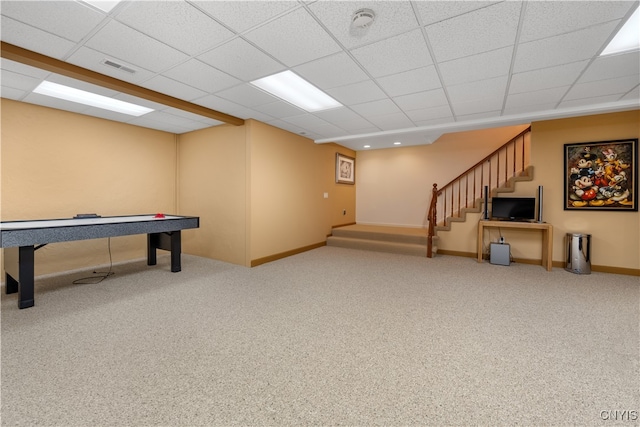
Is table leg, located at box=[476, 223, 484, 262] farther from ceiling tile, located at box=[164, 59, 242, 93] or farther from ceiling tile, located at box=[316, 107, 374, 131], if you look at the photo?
ceiling tile, located at box=[164, 59, 242, 93]

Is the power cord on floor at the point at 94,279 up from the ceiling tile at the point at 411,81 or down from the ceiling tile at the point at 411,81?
down

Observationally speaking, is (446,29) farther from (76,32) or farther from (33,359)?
(33,359)

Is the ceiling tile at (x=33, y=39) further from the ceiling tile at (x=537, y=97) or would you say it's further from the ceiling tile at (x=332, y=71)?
the ceiling tile at (x=537, y=97)

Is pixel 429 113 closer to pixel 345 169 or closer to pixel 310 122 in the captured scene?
Answer: pixel 310 122

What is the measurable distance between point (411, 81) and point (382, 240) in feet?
13.2

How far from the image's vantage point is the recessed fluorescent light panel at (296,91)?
320cm

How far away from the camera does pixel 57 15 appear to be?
207 cm

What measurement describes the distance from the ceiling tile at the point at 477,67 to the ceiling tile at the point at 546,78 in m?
0.31

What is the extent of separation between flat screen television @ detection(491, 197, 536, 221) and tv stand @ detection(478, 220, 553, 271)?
8.3 inches

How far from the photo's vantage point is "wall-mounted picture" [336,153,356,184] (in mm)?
7328

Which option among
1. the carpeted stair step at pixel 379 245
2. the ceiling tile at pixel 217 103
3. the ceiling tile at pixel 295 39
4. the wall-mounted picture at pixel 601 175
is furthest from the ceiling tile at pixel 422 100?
the carpeted stair step at pixel 379 245

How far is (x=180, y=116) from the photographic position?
452cm

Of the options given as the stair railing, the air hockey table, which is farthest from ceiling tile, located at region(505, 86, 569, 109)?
the air hockey table

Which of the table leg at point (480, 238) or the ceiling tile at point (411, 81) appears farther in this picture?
the table leg at point (480, 238)
